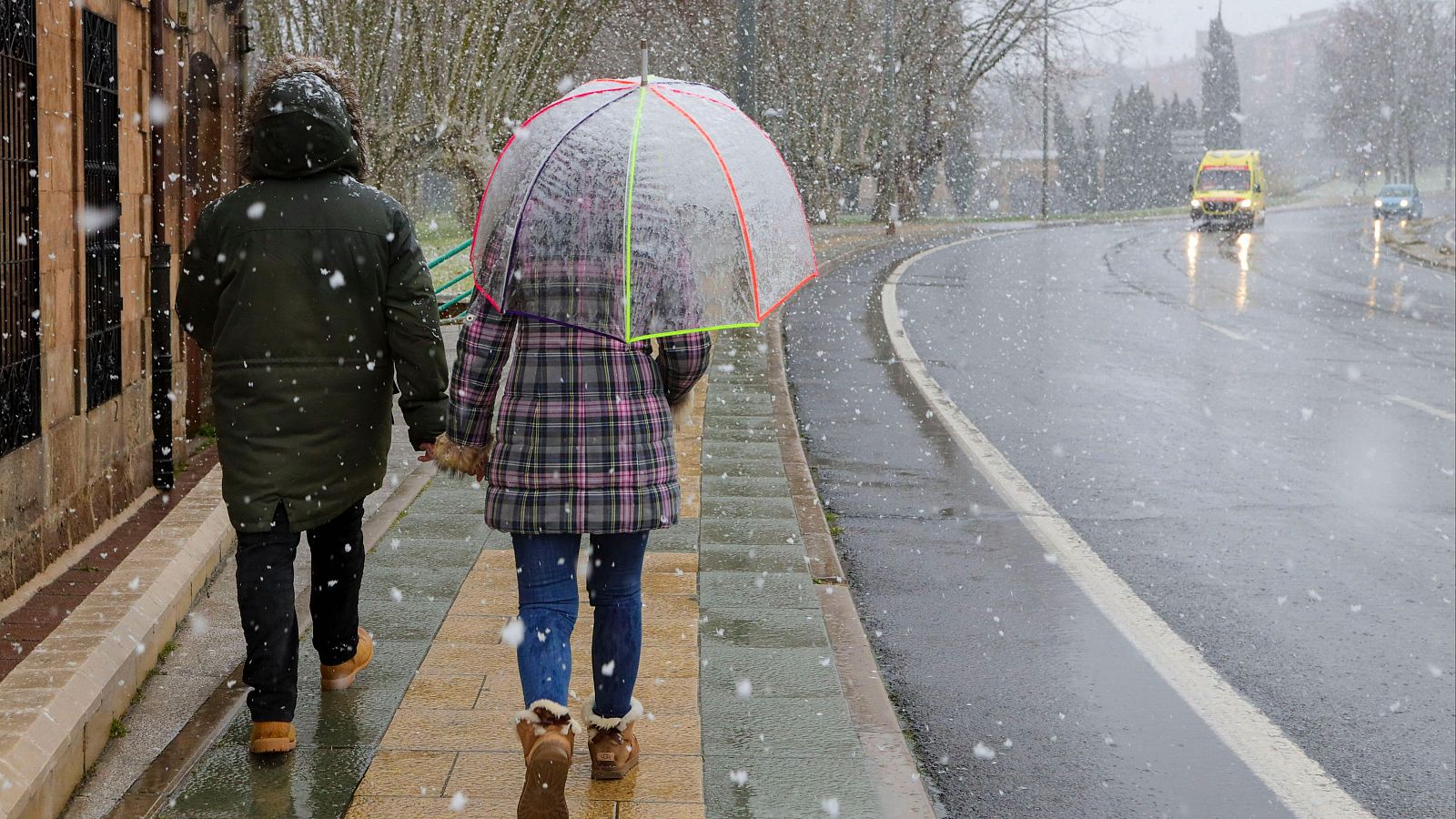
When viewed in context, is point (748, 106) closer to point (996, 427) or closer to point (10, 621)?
point (996, 427)

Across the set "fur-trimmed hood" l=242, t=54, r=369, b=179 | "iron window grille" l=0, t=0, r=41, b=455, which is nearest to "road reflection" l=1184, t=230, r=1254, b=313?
"iron window grille" l=0, t=0, r=41, b=455

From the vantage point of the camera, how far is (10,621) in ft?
16.1

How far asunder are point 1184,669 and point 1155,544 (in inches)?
72.9

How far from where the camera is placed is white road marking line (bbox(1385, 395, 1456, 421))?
10.9m

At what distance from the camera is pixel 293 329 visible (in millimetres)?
3775

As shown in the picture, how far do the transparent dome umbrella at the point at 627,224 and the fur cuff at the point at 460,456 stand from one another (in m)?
0.37

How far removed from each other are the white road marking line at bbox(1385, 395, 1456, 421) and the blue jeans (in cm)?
881

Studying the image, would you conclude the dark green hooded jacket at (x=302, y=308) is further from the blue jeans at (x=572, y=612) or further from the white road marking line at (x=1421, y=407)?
the white road marking line at (x=1421, y=407)

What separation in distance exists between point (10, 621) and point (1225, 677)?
160 inches

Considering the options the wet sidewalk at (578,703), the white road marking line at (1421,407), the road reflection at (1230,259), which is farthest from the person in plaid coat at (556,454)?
the road reflection at (1230,259)

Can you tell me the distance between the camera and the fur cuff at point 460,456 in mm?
3527

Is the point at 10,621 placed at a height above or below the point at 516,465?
below

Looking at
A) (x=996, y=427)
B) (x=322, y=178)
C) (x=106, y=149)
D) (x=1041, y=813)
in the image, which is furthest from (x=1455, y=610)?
(x=106, y=149)

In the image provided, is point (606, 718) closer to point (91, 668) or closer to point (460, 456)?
point (460, 456)
